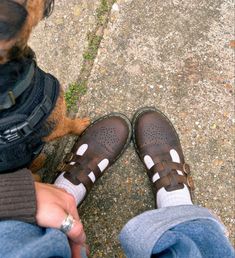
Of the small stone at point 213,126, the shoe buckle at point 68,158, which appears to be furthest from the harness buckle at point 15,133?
the small stone at point 213,126

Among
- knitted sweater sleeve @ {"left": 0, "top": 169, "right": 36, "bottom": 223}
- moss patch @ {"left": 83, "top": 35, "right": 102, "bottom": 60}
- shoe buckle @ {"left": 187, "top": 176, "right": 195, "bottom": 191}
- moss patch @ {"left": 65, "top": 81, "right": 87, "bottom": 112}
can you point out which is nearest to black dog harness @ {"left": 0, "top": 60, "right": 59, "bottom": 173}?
knitted sweater sleeve @ {"left": 0, "top": 169, "right": 36, "bottom": 223}

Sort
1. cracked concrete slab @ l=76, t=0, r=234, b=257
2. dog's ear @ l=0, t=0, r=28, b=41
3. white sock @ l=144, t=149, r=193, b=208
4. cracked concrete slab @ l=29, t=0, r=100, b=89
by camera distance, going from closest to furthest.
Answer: dog's ear @ l=0, t=0, r=28, b=41 → white sock @ l=144, t=149, r=193, b=208 → cracked concrete slab @ l=76, t=0, r=234, b=257 → cracked concrete slab @ l=29, t=0, r=100, b=89

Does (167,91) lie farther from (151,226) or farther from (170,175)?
(151,226)

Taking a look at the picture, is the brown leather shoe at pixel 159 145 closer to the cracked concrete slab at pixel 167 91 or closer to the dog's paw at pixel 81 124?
the cracked concrete slab at pixel 167 91

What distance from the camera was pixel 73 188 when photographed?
246 centimetres

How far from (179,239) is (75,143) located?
43.9 inches

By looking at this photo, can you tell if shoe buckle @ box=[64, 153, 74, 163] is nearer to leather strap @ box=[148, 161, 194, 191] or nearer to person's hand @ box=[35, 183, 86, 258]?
leather strap @ box=[148, 161, 194, 191]

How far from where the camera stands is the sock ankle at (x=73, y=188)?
2438 millimetres

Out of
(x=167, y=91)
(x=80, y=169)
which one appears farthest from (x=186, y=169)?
(x=80, y=169)

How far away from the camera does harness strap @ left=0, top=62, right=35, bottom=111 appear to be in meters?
1.83

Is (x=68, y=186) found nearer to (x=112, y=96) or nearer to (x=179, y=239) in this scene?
(x=112, y=96)

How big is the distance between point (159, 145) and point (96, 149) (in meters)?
0.37

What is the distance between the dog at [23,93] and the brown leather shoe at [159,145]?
1.73 ft

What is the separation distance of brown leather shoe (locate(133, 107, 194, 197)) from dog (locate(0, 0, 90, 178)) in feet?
1.73
